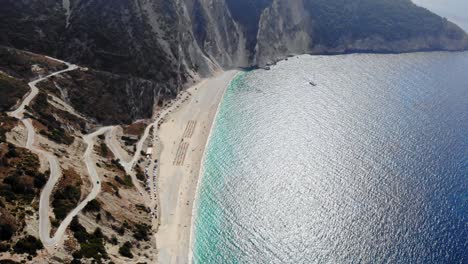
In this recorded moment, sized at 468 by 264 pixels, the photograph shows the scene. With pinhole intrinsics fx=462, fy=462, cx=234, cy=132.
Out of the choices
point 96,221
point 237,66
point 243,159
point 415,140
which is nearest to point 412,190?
point 415,140

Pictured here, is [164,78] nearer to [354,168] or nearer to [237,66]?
[237,66]

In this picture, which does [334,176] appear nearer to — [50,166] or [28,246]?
[50,166]

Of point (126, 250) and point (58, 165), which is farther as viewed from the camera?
point (58, 165)

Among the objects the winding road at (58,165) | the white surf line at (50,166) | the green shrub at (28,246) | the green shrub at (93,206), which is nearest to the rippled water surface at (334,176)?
the winding road at (58,165)

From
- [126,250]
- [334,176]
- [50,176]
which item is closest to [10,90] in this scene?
Result: [50,176]

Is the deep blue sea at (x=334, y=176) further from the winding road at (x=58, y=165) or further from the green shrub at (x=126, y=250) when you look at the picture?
the winding road at (x=58, y=165)
